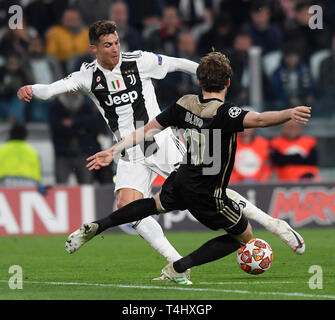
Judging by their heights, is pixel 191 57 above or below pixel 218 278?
above

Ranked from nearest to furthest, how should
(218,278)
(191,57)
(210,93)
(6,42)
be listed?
(210,93), (218,278), (191,57), (6,42)

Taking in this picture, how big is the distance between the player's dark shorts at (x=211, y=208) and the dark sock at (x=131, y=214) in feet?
0.76

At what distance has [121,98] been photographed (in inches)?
359

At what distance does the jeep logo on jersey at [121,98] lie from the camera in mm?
9117

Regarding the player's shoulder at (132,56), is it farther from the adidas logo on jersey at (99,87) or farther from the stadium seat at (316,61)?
the stadium seat at (316,61)

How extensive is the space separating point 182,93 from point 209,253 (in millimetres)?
7094

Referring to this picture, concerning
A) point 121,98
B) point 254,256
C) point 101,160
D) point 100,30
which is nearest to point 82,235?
point 101,160

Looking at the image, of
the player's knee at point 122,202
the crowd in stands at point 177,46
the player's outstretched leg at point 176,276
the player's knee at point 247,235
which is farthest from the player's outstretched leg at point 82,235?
the crowd in stands at point 177,46

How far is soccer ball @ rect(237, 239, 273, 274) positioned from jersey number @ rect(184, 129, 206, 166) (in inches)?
39.9
